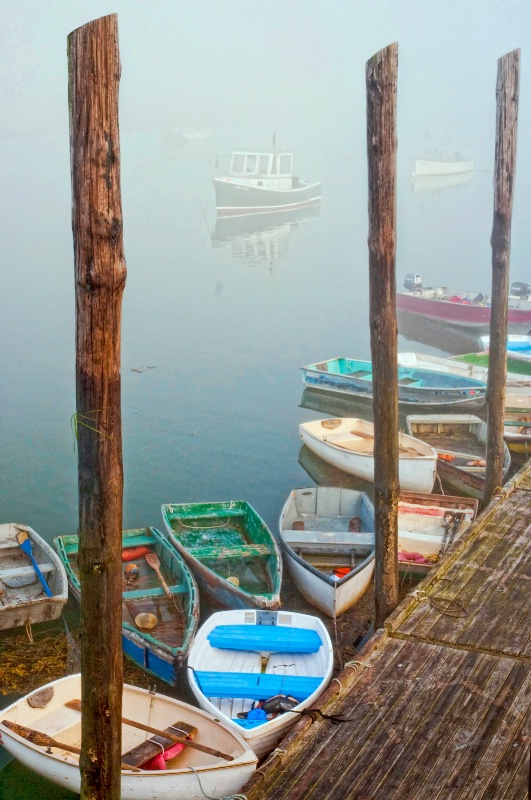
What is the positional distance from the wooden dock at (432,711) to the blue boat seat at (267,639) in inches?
50.9

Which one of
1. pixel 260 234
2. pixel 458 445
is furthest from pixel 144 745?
pixel 260 234

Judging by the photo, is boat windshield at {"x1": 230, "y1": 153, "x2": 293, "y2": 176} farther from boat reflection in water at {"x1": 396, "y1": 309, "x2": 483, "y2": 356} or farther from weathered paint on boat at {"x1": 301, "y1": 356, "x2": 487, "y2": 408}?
weathered paint on boat at {"x1": 301, "y1": 356, "x2": 487, "y2": 408}

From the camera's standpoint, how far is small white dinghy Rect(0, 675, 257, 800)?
761 cm

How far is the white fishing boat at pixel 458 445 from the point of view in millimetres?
15562

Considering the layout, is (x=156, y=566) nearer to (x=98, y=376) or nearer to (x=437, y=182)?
(x=98, y=376)

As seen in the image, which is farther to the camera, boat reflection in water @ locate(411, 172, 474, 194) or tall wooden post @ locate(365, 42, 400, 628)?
boat reflection in water @ locate(411, 172, 474, 194)

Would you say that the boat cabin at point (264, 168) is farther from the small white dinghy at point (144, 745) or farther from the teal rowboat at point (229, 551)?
the small white dinghy at point (144, 745)

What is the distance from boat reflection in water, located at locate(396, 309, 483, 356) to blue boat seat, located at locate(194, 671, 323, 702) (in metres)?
22.6

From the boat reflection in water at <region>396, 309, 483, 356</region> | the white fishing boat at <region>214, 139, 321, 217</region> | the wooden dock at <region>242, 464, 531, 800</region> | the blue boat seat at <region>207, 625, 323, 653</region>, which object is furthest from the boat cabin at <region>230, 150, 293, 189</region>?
the wooden dock at <region>242, 464, 531, 800</region>

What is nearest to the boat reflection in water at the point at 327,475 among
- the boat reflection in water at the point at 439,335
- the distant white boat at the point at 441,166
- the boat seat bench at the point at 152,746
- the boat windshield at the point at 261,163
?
the boat seat bench at the point at 152,746

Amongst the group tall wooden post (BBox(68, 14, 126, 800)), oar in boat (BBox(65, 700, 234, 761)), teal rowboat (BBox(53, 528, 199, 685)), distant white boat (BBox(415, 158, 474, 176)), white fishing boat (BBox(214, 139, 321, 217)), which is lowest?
teal rowboat (BBox(53, 528, 199, 685))

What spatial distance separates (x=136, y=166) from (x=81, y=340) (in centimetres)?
14567

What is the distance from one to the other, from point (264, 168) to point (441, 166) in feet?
233

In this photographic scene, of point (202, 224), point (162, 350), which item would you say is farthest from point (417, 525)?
point (202, 224)
